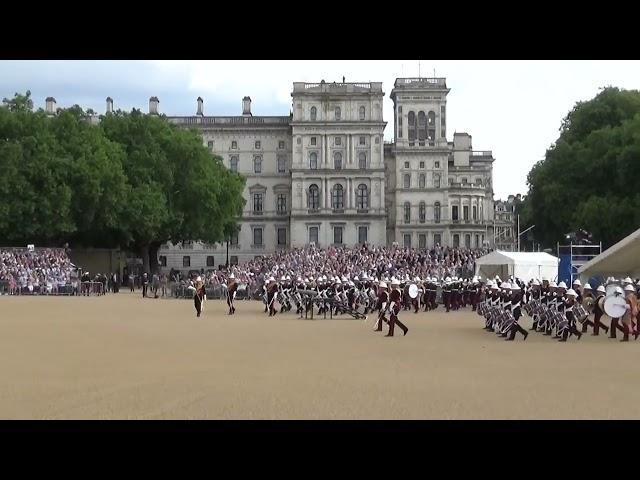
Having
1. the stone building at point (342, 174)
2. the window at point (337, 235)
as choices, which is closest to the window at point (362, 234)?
the stone building at point (342, 174)

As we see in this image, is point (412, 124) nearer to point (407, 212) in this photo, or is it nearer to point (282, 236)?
point (407, 212)

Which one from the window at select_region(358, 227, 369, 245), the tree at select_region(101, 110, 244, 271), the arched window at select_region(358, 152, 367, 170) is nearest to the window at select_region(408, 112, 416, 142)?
the arched window at select_region(358, 152, 367, 170)

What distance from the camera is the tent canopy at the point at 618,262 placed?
3522cm

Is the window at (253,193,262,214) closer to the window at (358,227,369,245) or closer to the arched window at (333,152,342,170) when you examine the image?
the arched window at (333,152,342,170)

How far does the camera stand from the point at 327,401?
1318cm

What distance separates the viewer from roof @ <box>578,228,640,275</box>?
3509cm

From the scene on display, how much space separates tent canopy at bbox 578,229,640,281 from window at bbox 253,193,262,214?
73261 mm

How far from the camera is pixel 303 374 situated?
16.3m

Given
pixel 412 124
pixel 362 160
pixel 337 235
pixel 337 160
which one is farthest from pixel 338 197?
pixel 412 124

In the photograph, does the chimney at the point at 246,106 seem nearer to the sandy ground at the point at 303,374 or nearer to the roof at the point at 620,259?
the roof at the point at 620,259

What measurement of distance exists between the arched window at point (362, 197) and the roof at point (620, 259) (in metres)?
68.8

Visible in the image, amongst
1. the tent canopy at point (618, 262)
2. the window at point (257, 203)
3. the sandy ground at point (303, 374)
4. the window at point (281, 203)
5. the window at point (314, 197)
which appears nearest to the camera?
the sandy ground at point (303, 374)

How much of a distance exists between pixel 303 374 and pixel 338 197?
302 ft

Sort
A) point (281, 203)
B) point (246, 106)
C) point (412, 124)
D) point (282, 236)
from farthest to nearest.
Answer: point (246, 106) < point (281, 203) < point (282, 236) < point (412, 124)
